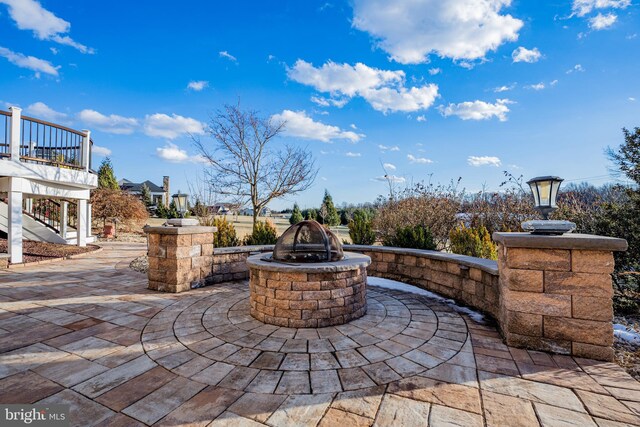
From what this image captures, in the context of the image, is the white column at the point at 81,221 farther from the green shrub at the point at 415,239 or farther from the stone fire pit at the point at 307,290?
the green shrub at the point at 415,239

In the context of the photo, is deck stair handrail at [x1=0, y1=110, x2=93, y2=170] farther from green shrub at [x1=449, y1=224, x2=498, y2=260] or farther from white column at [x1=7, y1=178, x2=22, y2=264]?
green shrub at [x1=449, y1=224, x2=498, y2=260]

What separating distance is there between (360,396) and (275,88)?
29.3ft

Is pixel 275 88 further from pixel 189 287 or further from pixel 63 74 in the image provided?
pixel 189 287

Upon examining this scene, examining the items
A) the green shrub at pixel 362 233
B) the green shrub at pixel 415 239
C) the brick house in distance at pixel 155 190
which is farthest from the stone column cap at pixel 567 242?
the brick house in distance at pixel 155 190

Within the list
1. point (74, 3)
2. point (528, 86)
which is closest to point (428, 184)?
point (528, 86)

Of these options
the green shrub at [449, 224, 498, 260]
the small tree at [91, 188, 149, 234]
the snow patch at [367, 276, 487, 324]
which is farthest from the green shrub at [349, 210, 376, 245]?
the small tree at [91, 188, 149, 234]

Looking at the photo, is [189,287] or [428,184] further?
[428,184]

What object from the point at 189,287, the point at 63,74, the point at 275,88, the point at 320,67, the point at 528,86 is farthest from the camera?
the point at 275,88

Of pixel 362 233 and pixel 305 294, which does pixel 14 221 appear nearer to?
pixel 305 294

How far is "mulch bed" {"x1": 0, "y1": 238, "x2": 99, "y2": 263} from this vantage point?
7420 millimetres

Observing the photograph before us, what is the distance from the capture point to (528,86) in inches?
244

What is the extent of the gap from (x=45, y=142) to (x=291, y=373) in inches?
385

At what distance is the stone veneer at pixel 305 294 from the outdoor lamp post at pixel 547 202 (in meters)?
1.97

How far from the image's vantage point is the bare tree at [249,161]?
33.2ft
